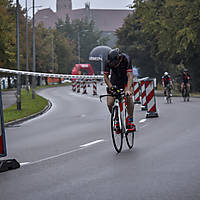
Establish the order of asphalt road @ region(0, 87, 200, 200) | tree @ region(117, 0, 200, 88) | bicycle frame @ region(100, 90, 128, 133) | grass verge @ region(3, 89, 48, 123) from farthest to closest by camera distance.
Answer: tree @ region(117, 0, 200, 88)
grass verge @ region(3, 89, 48, 123)
bicycle frame @ region(100, 90, 128, 133)
asphalt road @ region(0, 87, 200, 200)

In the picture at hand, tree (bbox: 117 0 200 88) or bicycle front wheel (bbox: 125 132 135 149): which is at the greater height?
tree (bbox: 117 0 200 88)

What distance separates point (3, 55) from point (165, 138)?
102 ft

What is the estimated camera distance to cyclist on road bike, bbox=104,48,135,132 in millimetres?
9602

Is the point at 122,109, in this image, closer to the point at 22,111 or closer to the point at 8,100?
the point at 22,111

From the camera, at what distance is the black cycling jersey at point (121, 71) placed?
387 inches

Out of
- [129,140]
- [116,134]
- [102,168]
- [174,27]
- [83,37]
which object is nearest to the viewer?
[102,168]

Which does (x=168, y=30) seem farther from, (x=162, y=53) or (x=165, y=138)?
(x=165, y=138)

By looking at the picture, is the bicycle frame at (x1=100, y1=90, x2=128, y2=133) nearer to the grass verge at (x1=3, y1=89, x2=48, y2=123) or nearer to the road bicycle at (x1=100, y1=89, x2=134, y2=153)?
the road bicycle at (x1=100, y1=89, x2=134, y2=153)

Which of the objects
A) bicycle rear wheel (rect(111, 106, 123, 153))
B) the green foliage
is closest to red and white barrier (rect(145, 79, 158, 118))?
bicycle rear wheel (rect(111, 106, 123, 153))

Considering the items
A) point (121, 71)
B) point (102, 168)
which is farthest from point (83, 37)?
point (102, 168)

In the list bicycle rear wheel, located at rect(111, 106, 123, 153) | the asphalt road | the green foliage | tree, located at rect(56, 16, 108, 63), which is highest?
tree, located at rect(56, 16, 108, 63)

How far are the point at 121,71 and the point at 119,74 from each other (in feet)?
0.23

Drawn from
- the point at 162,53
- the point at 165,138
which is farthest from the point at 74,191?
the point at 162,53

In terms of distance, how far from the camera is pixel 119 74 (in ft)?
32.8
